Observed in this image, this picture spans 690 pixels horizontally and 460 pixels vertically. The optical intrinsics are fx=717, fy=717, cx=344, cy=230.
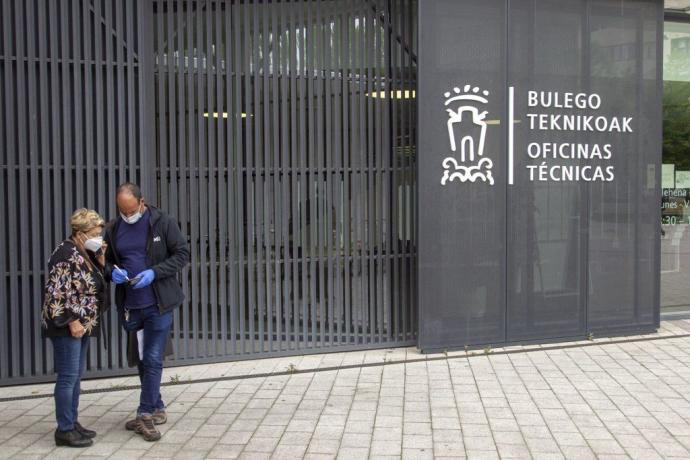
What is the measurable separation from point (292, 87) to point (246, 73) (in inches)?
20.3

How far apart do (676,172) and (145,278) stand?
8110 mm

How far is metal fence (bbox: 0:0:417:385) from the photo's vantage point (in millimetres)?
6848

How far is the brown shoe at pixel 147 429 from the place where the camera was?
5.33 meters

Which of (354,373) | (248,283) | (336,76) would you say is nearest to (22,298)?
(248,283)

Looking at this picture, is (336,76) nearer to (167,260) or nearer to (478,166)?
(478,166)

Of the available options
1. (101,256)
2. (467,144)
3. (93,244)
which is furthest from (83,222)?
(467,144)

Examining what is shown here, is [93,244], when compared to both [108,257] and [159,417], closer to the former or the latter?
[108,257]

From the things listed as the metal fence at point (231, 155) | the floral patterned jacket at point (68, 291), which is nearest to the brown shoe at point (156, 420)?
the floral patterned jacket at point (68, 291)

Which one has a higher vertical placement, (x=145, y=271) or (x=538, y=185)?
(x=538, y=185)

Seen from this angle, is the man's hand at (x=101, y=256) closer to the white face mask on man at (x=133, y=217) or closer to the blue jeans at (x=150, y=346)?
the white face mask on man at (x=133, y=217)

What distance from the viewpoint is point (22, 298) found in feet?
22.4

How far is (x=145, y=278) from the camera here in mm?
5219

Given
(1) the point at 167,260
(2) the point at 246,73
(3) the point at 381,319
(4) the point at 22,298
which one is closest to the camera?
(1) the point at 167,260

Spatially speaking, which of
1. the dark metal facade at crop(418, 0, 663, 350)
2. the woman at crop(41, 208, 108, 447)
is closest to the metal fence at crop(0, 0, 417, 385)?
the dark metal facade at crop(418, 0, 663, 350)
